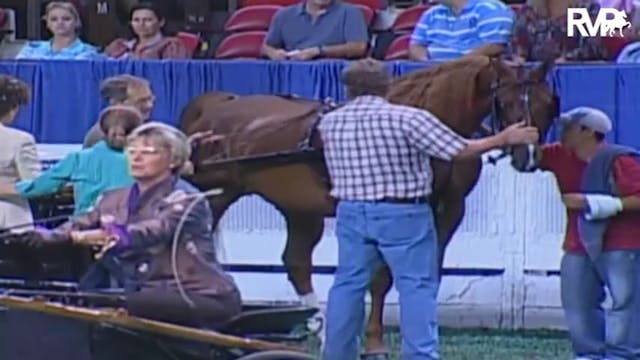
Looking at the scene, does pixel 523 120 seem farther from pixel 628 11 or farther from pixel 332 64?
pixel 628 11

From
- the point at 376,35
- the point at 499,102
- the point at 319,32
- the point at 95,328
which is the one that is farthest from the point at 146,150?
the point at 376,35

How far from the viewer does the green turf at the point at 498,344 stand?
1216cm

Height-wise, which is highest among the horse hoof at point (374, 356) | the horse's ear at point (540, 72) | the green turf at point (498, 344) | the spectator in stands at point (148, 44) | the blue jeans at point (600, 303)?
the horse's ear at point (540, 72)

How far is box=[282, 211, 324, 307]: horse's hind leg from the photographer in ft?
41.5

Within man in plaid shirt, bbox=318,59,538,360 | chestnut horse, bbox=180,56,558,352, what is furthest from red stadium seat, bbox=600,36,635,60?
man in plaid shirt, bbox=318,59,538,360

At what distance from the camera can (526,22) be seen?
42.5 feet

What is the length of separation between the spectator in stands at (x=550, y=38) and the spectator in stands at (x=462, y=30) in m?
0.13

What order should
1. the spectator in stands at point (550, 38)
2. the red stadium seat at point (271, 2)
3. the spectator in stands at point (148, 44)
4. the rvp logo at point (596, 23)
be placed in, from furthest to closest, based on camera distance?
the red stadium seat at point (271, 2), the spectator in stands at point (148, 44), the rvp logo at point (596, 23), the spectator in stands at point (550, 38)

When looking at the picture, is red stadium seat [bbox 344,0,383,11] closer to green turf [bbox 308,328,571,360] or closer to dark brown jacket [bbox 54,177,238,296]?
green turf [bbox 308,328,571,360]

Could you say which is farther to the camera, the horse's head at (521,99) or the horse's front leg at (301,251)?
the horse's front leg at (301,251)

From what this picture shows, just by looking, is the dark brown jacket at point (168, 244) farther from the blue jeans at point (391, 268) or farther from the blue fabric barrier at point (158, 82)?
the blue fabric barrier at point (158, 82)

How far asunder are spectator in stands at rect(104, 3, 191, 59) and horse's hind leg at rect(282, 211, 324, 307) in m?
1.73

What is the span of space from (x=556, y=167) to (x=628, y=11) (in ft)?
10.2

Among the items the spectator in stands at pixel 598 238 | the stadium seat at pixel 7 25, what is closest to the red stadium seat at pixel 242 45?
the stadium seat at pixel 7 25
